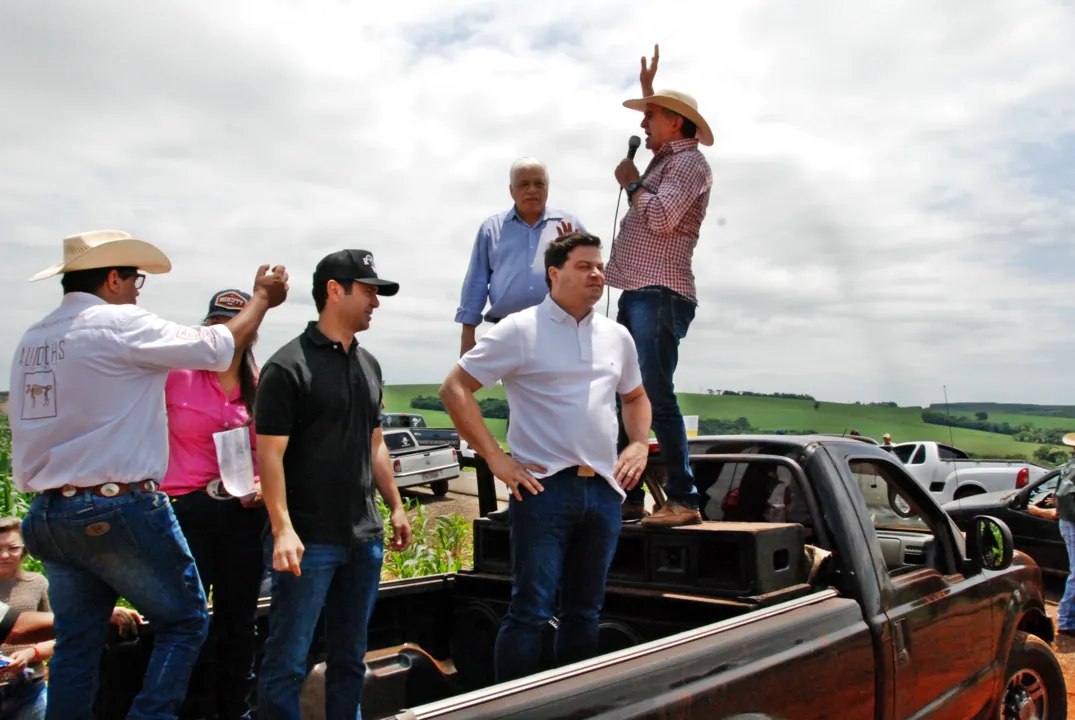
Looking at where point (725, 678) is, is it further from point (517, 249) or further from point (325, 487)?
point (517, 249)

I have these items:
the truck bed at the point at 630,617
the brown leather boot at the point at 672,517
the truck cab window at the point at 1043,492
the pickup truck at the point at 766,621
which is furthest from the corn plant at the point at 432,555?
the truck cab window at the point at 1043,492

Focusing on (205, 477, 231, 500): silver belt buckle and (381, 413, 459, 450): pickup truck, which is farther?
(381, 413, 459, 450): pickup truck

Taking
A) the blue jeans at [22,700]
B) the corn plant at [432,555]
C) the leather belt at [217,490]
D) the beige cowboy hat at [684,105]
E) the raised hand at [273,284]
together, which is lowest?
the corn plant at [432,555]

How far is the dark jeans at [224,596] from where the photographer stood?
333 centimetres

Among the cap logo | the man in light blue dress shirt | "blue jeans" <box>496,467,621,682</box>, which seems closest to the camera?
"blue jeans" <box>496,467,621,682</box>

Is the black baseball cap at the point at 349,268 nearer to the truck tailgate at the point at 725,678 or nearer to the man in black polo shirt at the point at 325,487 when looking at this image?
the man in black polo shirt at the point at 325,487

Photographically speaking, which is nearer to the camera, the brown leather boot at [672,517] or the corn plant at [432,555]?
the brown leather boot at [672,517]

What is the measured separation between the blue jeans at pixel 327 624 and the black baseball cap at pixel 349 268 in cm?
81

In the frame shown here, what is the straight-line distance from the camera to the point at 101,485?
259cm

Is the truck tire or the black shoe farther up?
the black shoe

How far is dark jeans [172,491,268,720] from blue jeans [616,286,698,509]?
154cm

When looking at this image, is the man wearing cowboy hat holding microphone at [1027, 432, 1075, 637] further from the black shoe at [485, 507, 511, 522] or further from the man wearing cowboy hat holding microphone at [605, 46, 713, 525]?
the black shoe at [485, 507, 511, 522]

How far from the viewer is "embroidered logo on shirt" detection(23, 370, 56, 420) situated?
261 centimetres

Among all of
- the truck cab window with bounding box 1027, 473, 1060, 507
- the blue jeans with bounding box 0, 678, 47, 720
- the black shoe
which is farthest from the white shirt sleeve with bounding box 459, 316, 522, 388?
the truck cab window with bounding box 1027, 473, 1060, 507
